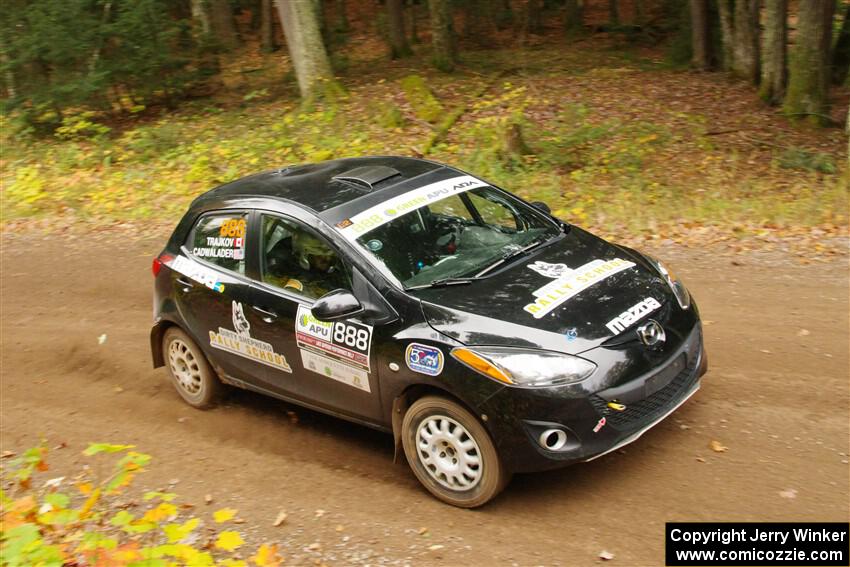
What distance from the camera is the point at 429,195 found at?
6.05m

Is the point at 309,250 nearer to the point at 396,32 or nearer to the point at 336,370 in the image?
the point at 336,370

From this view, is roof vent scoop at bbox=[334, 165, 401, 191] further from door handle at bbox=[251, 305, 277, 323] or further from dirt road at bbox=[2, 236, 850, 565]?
dirt road at bbox=[2, 236, 850, 565]

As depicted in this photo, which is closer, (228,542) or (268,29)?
(228,542)

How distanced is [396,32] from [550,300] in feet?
57.1

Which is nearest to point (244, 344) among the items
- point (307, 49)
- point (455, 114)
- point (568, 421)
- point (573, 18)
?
point (568, 421)

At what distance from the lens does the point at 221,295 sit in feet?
20.7

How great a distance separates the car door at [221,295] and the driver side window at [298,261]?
0.85 feet

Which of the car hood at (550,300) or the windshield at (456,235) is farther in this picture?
the windshield at (456,235)

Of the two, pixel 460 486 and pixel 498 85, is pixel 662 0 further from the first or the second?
pixel 460 486

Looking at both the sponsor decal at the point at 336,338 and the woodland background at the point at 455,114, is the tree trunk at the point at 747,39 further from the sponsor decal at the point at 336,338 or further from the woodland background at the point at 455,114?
the sponsor decal at the point at 336,338

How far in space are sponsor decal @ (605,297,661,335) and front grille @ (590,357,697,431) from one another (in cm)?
44

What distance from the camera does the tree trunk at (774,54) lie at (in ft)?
48.8

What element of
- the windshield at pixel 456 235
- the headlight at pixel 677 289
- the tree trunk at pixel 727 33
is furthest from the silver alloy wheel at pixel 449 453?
the tree trunk at pixel 727 33

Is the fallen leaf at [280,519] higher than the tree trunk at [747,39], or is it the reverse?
the tree trunk at [747,39]
